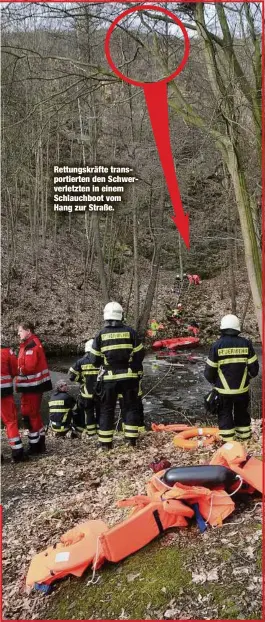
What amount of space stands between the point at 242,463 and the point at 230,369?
2.36m

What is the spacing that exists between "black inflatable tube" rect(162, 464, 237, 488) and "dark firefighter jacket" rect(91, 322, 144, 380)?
10.1 feet

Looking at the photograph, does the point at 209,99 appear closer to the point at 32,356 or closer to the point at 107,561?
the point at 32,356

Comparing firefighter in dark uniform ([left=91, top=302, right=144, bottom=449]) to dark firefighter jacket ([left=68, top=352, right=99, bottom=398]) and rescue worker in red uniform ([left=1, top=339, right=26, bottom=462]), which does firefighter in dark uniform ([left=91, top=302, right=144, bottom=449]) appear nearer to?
dark firefighter jacket ([left=68, top=352, right=99, bottom=398])

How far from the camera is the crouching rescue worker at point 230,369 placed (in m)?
6.77

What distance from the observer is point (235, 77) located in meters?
6.36

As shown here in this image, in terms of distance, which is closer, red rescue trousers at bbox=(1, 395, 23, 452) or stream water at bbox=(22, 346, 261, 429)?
red rescue trousers at bbox=(1, 395, 23, 452)

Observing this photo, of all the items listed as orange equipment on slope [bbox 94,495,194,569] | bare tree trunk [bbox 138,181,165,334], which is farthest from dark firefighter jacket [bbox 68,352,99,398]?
bare tree trunk [bbox 138,181,165,334]

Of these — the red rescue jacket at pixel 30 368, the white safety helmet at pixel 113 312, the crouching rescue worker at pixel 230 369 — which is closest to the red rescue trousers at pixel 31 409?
the red rescue jacket at pixel 30 368

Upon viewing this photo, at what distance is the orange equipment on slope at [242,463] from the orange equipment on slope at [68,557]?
1.28m

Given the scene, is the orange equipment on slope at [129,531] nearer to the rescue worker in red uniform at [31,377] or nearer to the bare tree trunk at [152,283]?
the rescue worker in red uniform at [31,377]

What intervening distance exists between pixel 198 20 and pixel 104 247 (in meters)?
19.9

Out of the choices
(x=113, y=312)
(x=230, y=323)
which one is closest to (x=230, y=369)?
(x=230, y=323)

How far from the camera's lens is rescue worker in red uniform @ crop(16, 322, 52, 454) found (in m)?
7.55

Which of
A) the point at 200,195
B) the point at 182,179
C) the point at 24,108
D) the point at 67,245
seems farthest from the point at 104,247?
the point at 24,108
